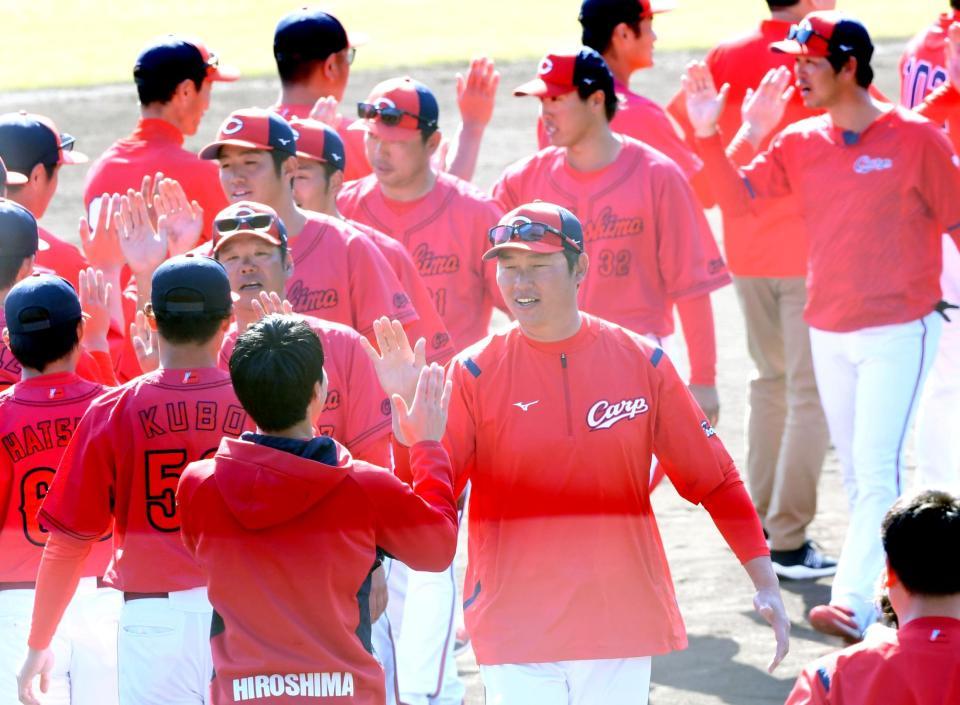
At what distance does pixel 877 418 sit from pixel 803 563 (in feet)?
3.61

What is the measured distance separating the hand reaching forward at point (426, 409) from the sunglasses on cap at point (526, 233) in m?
0.62

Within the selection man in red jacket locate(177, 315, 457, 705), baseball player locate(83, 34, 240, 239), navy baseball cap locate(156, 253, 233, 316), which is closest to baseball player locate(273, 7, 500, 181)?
baseball player locate(83, 34, 240, 239)

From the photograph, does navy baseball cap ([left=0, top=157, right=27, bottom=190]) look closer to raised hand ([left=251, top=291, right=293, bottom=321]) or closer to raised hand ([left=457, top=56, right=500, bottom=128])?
raised hand ([left=251, top=291, right=293, bottom=321])

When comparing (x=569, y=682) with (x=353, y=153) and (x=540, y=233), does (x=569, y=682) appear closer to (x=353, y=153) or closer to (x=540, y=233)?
(x=540, y=233)

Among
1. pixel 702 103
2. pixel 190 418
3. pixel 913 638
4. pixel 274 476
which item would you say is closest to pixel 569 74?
pixel 702 103

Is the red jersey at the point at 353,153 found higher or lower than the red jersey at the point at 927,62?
lower

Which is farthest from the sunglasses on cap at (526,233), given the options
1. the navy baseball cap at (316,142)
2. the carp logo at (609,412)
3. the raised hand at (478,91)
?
the raised hand at (478,91)

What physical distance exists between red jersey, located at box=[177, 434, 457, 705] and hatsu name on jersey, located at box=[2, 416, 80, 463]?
2.88ft

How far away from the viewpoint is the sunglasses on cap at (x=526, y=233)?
433 centimetres

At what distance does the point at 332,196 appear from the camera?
19.9ft

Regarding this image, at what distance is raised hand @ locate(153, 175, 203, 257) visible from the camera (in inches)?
217

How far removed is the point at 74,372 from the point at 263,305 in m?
0.54

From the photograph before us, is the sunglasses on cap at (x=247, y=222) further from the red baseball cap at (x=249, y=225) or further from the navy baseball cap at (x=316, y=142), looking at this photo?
the navy baseball cap at (x=316, y=142)

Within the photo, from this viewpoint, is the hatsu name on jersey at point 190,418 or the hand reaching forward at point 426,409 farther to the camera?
the hatsu name on jersey at point 190,418
